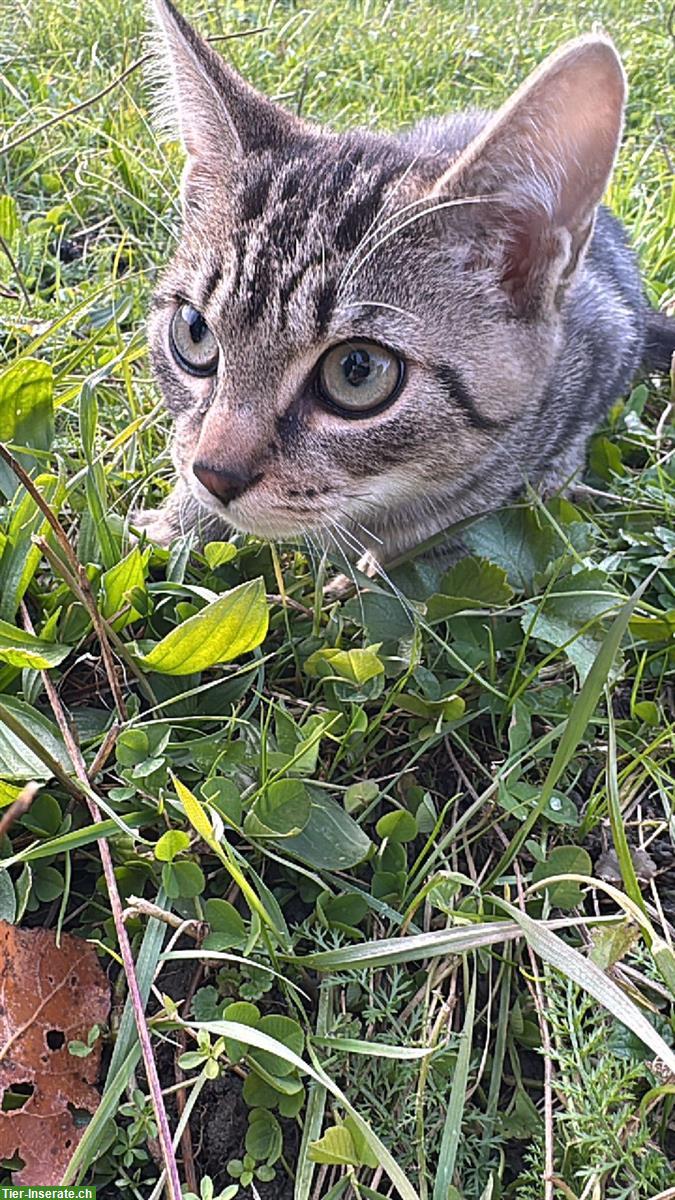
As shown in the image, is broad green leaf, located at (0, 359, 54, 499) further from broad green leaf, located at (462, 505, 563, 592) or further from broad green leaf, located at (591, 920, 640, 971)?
broad green leaf, located at (591, 920, 640, 971)

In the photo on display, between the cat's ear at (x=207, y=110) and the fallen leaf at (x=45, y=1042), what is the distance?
126cm

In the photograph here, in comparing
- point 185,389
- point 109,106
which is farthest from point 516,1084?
point 109,106

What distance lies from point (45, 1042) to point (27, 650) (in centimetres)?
50

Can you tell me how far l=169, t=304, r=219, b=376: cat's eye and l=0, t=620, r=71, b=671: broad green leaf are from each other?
525mm

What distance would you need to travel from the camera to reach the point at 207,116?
65.8 inches

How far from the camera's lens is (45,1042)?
112 cm

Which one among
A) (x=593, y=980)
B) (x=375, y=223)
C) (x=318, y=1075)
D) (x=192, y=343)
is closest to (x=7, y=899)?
(x=318, y=1075)

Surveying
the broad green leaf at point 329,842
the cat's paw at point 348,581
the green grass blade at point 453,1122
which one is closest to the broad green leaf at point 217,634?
the broad green leaf at point 329,842

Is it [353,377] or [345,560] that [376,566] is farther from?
[353,377]

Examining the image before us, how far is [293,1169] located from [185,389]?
1143 mm

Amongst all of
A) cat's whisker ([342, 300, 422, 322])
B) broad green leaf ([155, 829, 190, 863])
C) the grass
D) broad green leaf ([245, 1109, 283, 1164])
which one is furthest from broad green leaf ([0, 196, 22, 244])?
broad green leaf ([245, 1109, 283, 1164])

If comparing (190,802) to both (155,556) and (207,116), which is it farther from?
(207,116)

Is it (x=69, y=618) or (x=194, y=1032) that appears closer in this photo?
(x=194, y=1032)

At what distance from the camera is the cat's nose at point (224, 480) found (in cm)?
140
